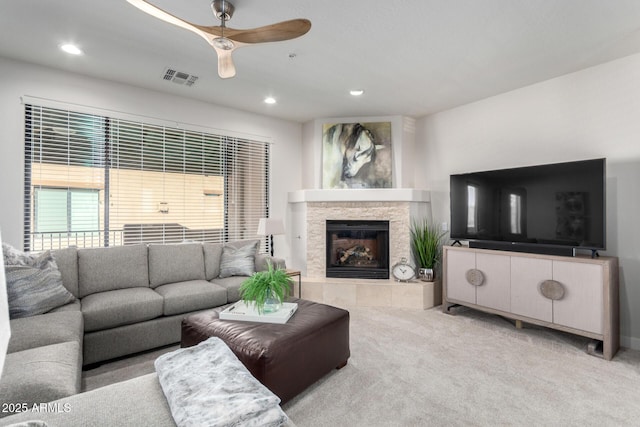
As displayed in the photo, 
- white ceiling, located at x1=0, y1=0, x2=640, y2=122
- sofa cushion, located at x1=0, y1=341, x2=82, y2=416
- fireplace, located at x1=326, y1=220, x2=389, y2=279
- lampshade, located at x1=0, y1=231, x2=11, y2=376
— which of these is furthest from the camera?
fireplace, located at x1=326, y1=220, x2=389, y2=279

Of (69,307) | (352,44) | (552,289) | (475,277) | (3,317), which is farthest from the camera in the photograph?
(475,277)

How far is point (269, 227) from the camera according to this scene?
4152 mm

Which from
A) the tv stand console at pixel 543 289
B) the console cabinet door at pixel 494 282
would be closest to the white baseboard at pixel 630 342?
the tv stand console at pixel 543 289

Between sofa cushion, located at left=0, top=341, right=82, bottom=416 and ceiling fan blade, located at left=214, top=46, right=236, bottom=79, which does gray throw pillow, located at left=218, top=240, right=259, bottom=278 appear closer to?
sofa cushion, located at left=0, top=341, right=82, bottom=416

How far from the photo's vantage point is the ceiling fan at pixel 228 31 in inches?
72.9

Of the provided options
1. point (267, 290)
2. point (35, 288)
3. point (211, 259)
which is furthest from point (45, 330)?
point (211, 259)

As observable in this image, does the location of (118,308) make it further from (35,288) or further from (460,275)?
(460,275)

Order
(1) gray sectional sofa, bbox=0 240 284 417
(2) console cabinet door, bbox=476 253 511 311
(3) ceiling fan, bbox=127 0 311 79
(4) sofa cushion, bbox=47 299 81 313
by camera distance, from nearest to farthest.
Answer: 1. (1) gray sectional sofa, bbox=0 240 284 417
2. (3) ceiling fan, bbox=127 0 311 79
3. (4) sofa cushion, bbox=47 299 81 313
4. (2) console cabinet door, bbox=476 253 511 311

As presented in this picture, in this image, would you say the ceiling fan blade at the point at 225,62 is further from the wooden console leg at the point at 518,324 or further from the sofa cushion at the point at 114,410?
the wooden console leg at the point at 518,324

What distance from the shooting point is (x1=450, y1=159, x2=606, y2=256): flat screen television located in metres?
2.86

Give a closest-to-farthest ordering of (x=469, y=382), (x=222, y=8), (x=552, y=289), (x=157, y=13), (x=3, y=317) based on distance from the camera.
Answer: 1. (x=3, y=317)
2. (x=157, y=13)
3. (x=222, y=8)
4. (x=469, y=382)
5. (x=552, y=289)

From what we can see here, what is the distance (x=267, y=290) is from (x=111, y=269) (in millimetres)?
1741

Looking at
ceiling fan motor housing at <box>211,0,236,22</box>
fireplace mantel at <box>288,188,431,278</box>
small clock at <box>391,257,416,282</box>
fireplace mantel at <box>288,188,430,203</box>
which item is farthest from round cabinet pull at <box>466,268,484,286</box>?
ceiling fan motor housing at <box>211,0,236,22</box>

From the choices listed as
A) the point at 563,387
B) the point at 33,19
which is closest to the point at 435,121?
the point at 563,387
